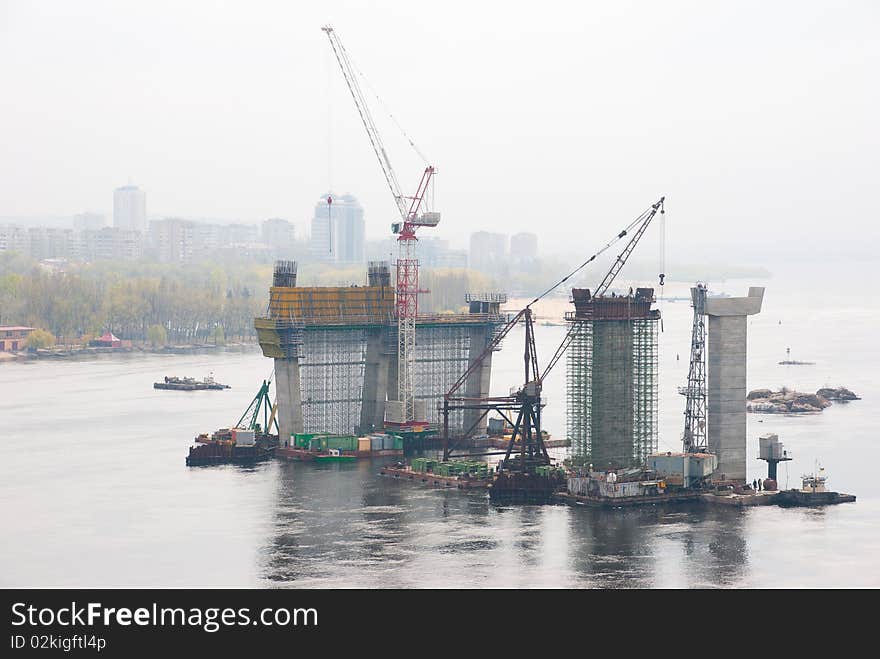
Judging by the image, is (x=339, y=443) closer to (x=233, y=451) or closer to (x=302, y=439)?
(x=302, y=439)

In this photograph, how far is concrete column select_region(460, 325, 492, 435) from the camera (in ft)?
590

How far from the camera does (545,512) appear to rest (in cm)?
13475

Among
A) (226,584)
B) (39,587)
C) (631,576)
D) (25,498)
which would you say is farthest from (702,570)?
(25,498)

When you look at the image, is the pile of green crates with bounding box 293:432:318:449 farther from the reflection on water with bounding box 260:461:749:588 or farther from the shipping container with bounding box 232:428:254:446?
the reflection on water with bounding box 260:461:749:588

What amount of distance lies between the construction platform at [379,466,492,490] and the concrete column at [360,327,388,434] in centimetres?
1839

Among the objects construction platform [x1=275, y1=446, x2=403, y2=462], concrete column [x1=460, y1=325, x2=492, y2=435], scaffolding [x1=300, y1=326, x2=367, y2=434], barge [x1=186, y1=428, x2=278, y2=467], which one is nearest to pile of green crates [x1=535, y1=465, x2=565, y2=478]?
construction platform [x1=275, y1=446, x2=403, y2=462]

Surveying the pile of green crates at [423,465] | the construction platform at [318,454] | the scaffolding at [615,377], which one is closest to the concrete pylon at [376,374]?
the construction platform at [318,454]

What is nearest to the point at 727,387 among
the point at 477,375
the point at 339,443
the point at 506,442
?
the point at 506,442

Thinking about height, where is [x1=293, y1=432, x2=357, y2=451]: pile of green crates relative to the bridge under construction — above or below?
below

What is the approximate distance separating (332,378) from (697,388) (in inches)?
1568

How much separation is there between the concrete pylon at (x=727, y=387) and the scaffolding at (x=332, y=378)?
42100 millimetres

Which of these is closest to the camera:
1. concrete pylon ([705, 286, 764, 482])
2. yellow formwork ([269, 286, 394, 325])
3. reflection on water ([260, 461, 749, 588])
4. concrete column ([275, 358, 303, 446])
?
reflection on water ([260, 461, 749, 588])
